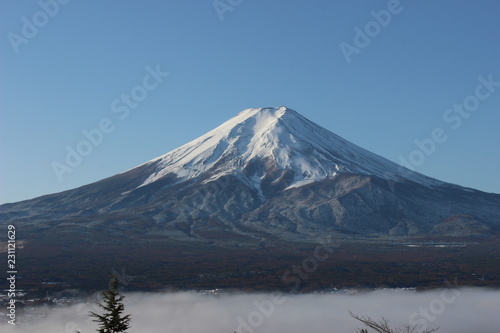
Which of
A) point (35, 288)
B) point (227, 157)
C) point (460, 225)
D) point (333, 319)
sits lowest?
point (333, 319)

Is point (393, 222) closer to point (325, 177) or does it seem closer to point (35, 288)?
point (325, 177)

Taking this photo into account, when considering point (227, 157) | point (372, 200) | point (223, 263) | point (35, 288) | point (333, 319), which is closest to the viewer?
point (333, 319)

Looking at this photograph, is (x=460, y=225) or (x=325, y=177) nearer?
(x=460, y=225)

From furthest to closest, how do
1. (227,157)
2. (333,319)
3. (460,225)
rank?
(227,157), (460,225), (333,319)

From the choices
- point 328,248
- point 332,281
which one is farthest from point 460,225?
point 332,281

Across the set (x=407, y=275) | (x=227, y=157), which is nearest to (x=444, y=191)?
(x=227, y=157)

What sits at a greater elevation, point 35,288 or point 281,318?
point 35,288
